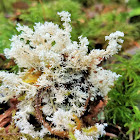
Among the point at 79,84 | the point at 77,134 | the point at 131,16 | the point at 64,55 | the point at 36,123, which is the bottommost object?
the point at 77,134

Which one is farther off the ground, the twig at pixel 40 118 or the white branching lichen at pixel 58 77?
the white branching lichen at pixel 58 77

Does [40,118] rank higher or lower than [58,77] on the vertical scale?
lower

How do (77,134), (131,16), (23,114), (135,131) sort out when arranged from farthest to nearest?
1. (131,16)
2. (135,131)
3. (23,114)
4. (77,134)

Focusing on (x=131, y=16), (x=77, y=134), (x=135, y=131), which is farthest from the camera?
(x=131, y=16)

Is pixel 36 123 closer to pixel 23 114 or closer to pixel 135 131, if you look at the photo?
pixel 23 114

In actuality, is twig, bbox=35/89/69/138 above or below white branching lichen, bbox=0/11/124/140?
below

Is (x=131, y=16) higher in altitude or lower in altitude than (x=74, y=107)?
higher

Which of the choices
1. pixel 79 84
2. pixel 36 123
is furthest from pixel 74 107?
pixel 36 123

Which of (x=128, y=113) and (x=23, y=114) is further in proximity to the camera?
(x=128, y=113)
